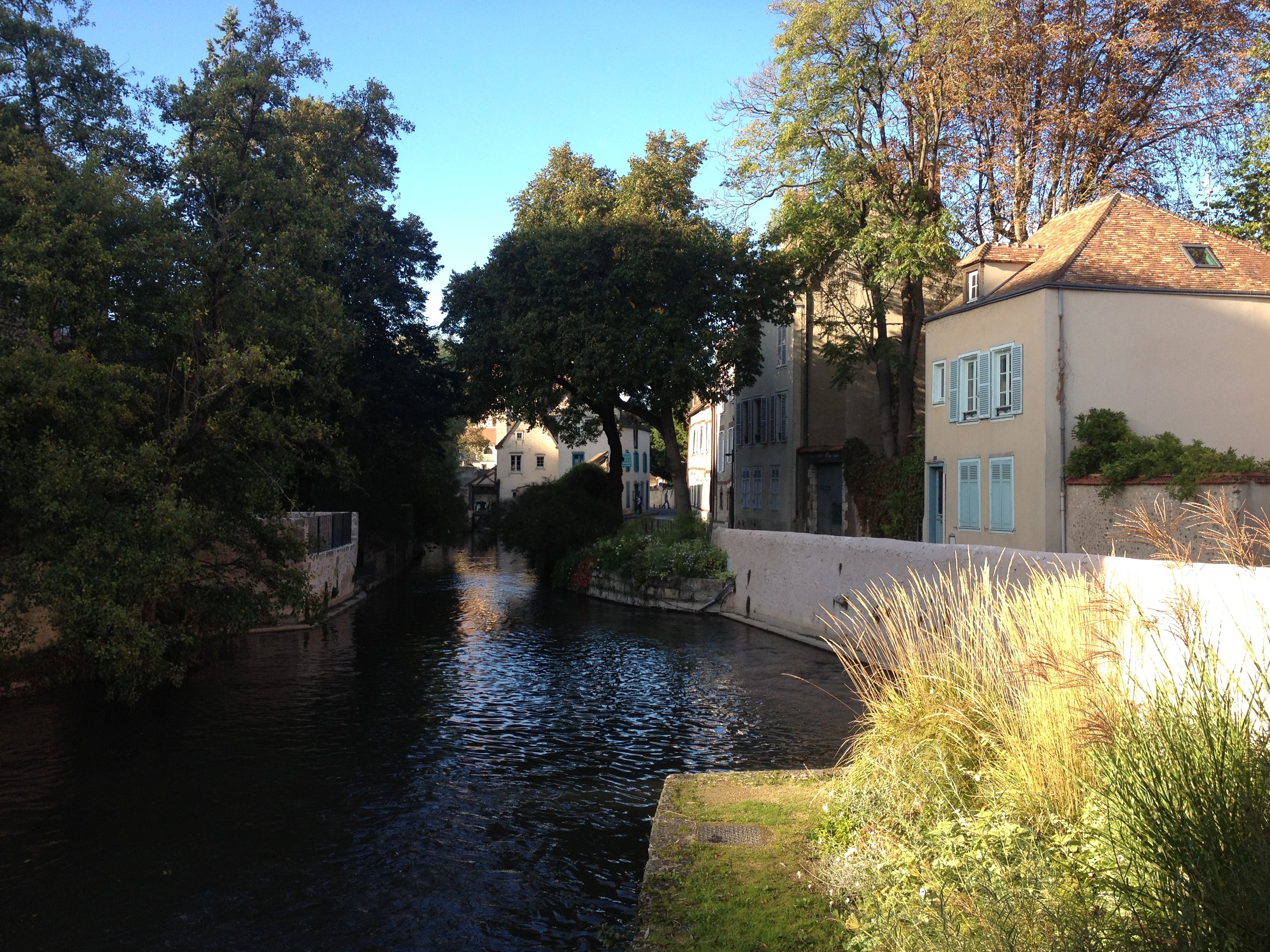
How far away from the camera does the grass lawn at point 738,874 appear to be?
18.2 ft

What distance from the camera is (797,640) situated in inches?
824

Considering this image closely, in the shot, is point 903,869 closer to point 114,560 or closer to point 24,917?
point 24,917

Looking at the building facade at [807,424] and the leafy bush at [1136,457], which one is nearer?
the leafy bush at [1136,457]

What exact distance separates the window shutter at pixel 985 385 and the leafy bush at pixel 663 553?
289 inches

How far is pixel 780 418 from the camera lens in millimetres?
39500

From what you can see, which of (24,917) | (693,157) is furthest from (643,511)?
(24,917)

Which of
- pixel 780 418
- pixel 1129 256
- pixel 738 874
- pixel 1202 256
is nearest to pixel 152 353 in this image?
pixel 738 874

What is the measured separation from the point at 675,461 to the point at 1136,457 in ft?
55.7

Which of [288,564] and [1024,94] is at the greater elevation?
[1024,94]

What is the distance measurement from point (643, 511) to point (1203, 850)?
63.9 metres

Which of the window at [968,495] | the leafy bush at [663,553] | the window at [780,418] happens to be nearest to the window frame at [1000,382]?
the window at [968,495]

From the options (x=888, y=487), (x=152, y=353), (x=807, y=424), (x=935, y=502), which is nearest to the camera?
(x=152, y=353)

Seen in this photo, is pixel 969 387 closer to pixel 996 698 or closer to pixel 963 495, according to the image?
pixel 963 495

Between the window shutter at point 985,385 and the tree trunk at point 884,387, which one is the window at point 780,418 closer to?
the tree trunk at point 884,387
